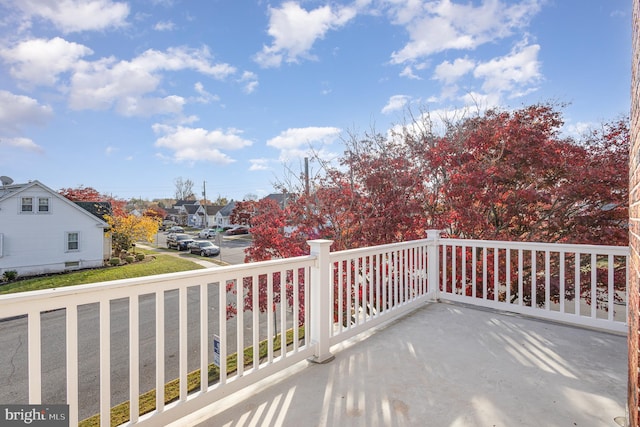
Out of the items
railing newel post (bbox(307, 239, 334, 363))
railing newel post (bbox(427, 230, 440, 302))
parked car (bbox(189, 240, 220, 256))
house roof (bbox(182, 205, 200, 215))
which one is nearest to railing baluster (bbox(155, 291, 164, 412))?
railing newel post (bbox(307, 239, 334, 363))

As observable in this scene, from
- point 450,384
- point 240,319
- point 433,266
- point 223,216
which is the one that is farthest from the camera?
point 223,216

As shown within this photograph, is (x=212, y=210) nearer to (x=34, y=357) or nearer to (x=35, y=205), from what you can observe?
(x=35, y=205)

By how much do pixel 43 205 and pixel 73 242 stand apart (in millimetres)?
2287

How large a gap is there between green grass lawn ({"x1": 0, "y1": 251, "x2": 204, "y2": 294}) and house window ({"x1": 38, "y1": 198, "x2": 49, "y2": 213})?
331cm

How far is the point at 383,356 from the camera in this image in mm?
2652

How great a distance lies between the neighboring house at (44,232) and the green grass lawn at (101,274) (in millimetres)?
815

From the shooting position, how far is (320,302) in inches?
102

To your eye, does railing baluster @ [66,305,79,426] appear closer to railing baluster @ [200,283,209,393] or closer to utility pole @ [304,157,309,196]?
railing baluster @ [200,283,209,393]

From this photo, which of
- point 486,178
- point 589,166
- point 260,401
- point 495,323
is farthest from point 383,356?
point 589,166

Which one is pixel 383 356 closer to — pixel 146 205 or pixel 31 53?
pixel 31 53

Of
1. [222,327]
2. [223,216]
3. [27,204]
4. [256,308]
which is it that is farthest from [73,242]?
[223,216]

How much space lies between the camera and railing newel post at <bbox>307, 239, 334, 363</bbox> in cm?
260

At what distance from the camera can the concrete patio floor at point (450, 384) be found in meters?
1.86

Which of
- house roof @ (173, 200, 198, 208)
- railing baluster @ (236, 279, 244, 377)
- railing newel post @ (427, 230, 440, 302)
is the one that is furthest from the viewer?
house roof @ (173, 200, 198, 208)
